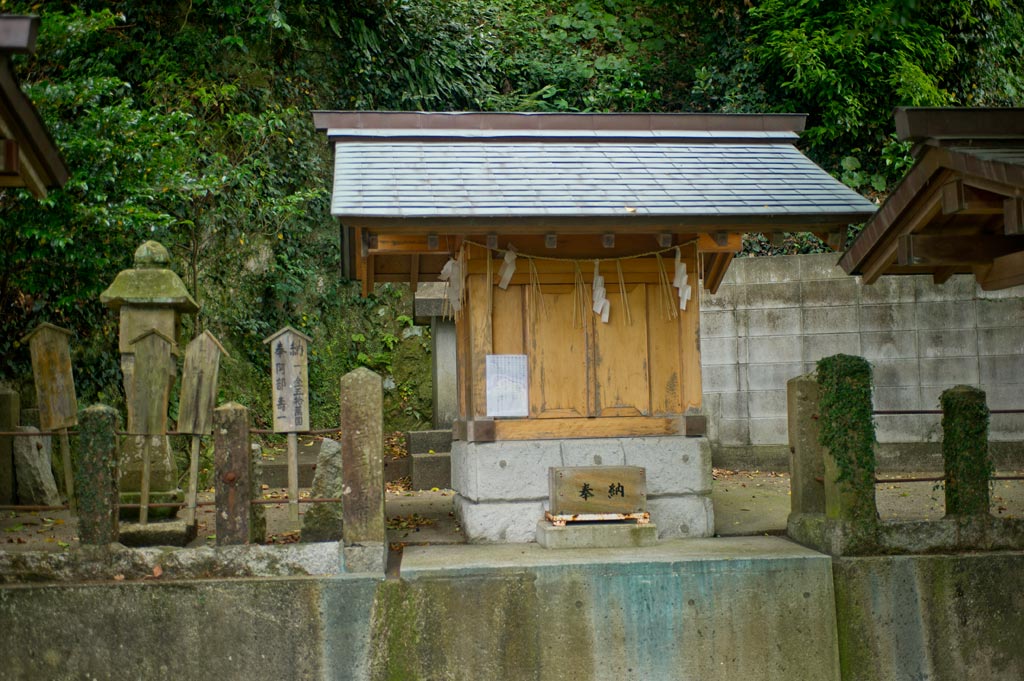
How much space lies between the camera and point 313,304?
1630 centimetres

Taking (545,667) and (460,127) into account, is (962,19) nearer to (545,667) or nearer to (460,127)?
(460,127)

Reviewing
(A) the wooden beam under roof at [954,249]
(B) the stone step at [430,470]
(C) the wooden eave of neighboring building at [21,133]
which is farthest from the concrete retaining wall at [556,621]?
(B) the stone step at [430,470]

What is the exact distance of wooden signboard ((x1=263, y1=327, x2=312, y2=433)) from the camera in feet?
26.1

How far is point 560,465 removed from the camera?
895 cm

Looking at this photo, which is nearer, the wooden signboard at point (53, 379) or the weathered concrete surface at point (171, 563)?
the weathered concrete surface at point (171, 563)

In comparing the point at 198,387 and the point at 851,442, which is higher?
the point at 198,387

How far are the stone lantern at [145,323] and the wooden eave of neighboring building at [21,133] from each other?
1.37 meters

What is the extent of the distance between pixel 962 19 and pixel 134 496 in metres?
16.1

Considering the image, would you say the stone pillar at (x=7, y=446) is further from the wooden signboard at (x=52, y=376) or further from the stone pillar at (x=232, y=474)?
the stone pillar at (x=232, y=474)

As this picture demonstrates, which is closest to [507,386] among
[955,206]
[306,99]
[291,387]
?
[291,387]

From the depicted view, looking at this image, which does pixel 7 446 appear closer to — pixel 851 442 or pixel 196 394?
pixel 196 394

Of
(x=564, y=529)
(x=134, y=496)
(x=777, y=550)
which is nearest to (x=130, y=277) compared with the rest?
(x=134, y=496)

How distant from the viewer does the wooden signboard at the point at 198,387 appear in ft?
26.9

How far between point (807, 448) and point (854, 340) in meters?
5.30
